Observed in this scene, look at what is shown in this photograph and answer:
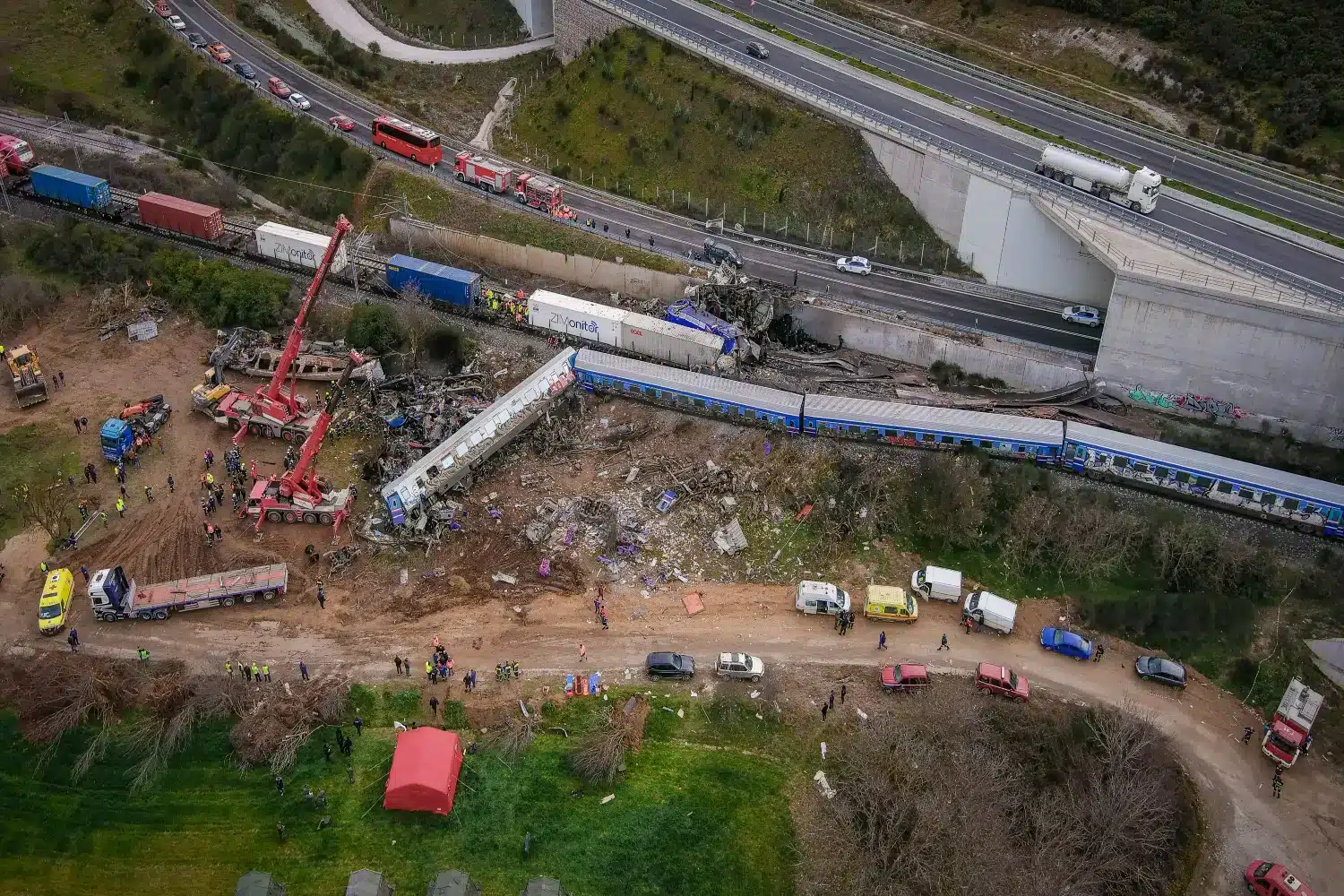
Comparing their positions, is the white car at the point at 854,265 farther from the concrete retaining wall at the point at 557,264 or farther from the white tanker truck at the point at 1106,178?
the white tanker truck at the point at 1106,178

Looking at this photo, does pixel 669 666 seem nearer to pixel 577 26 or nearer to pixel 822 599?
pixel 822 599

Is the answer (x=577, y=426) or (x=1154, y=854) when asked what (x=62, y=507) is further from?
(x=1154, y=854)

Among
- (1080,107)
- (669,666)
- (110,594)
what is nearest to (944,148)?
(1080,107)

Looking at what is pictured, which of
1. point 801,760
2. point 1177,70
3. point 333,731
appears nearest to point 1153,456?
point 801,760

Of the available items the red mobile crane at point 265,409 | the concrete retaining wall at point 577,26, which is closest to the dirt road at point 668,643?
the red mobile crane at point 265,409

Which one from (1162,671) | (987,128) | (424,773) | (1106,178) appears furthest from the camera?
(987,128)

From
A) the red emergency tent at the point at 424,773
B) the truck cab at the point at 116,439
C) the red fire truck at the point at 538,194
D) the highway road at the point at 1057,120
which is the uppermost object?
the highway road at the point at 1057,120
